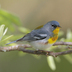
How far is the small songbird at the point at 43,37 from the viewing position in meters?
0.99

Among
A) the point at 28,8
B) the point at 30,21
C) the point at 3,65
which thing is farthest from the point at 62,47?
the point at 28,8

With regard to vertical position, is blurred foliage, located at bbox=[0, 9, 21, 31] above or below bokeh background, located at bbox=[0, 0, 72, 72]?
below

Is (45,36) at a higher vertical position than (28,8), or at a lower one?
lower

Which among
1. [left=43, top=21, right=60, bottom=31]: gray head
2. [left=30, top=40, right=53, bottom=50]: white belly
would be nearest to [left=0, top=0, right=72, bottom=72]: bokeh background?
[left=43, top=21, right=60, bottom=31]: gray head

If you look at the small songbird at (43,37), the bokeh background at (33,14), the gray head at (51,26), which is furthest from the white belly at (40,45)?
the bokeh background at (33,14)

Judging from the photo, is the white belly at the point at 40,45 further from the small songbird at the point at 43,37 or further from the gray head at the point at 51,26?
the gray head at the point at 51,26

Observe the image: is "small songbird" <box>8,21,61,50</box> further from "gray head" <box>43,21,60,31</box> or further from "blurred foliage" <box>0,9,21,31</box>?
"blurred foliage" <box>0,9,21,31</box>

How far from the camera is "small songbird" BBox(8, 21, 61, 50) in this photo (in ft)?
3.23

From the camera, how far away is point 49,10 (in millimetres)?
2688

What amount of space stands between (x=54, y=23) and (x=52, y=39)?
0.19 meters

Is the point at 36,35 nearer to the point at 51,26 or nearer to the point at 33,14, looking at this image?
the point at 51,26

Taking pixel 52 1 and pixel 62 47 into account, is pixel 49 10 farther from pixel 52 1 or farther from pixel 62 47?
pixel 62 47

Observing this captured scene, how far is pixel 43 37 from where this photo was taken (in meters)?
1.08

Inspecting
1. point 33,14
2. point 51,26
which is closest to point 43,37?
point 51,26
